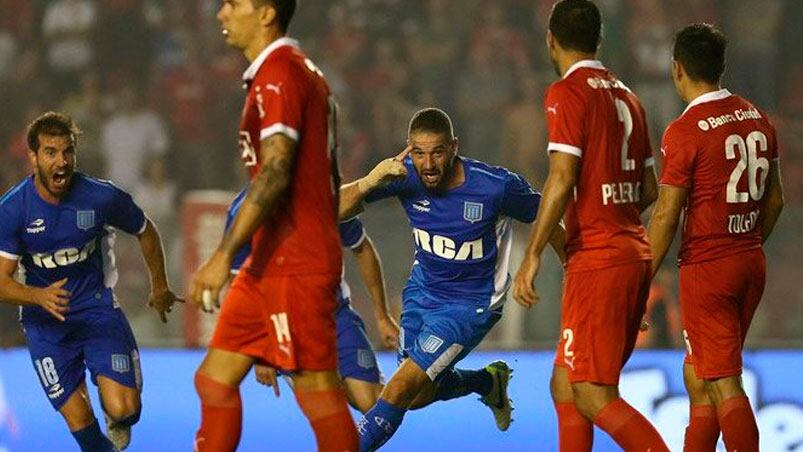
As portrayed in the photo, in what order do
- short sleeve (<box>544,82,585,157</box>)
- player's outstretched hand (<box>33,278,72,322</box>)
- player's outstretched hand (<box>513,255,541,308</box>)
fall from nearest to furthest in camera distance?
player's outstretched hand (<box>513,255,541,308</box>) < short sleeve (<box>544,82,585,157</box>) < player's outstretched hand (<box>33,278,72,322</box>)

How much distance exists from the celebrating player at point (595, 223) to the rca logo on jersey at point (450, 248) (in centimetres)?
136

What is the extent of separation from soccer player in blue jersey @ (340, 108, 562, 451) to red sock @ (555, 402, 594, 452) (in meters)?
1.12

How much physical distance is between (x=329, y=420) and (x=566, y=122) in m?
1.53

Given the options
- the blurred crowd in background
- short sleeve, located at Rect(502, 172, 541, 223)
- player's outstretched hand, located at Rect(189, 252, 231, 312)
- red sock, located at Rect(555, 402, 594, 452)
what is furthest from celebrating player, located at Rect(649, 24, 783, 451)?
the blurred crowd in background

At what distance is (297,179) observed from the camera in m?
5.85

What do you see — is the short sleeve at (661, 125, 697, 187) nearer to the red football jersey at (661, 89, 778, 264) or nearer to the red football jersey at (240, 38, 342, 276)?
the red football jersey at (661, 89, 778, 264)

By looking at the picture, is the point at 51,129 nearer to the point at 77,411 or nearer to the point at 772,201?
the point at 77,411

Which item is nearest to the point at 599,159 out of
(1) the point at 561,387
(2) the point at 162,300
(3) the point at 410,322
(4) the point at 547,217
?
(4) the point at 547,217

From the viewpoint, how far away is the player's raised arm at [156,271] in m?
7.90

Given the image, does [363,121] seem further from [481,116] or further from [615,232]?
[615,232]

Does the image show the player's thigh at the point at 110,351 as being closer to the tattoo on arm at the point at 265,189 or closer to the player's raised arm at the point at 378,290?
the player's raised arm at the point at 378,290

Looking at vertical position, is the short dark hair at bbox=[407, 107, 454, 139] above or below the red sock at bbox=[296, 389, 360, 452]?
above

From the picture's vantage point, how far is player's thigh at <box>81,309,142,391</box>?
791 cm

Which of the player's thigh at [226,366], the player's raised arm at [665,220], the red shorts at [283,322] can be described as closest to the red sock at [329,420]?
the red shorts at [283,322]
